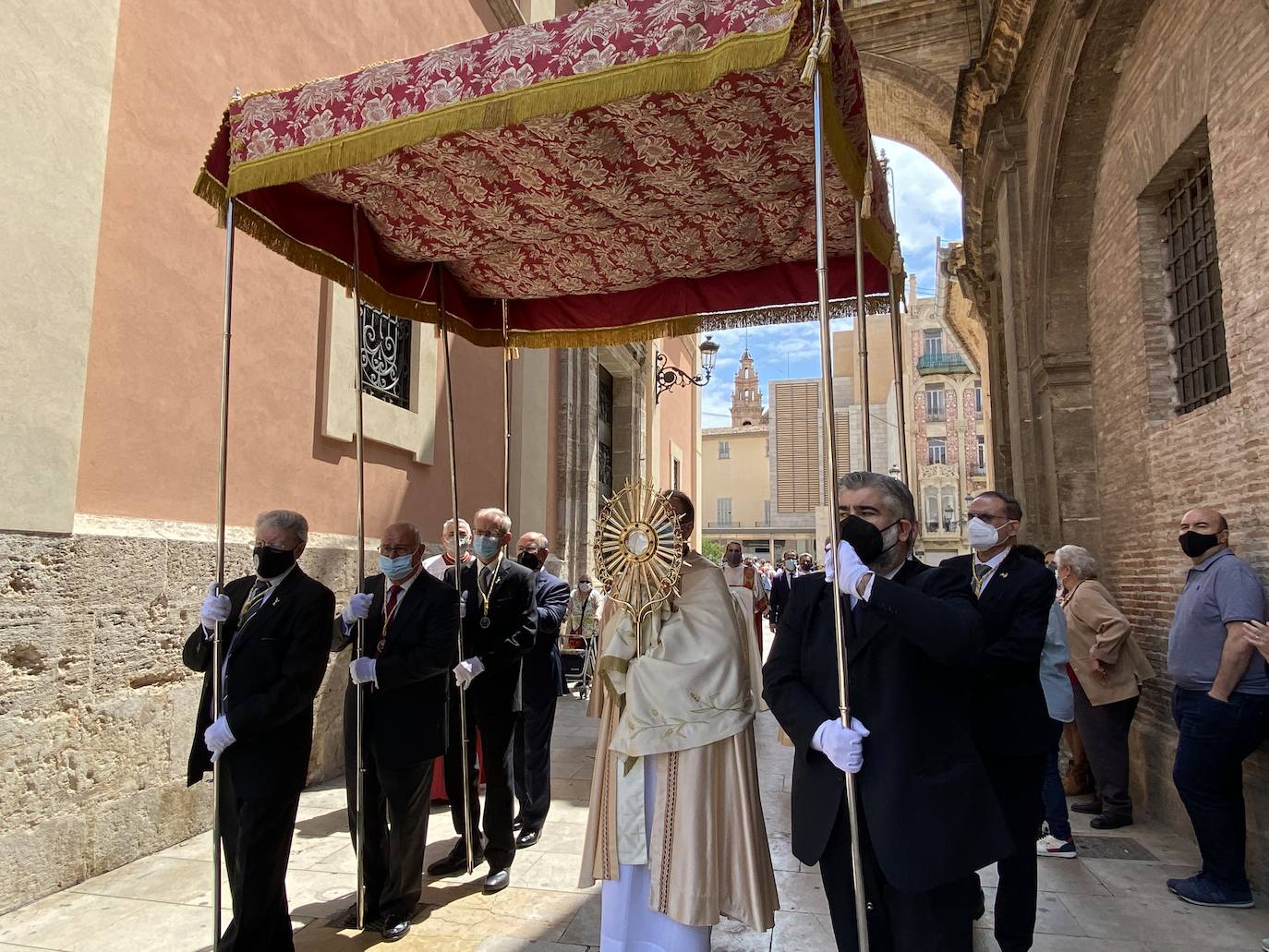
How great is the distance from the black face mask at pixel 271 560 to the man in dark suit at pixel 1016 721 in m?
2.59

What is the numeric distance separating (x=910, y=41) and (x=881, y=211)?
12.2 metres

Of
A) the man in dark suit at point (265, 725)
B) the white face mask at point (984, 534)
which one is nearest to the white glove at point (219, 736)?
the man in dark suit at point (265, 725)

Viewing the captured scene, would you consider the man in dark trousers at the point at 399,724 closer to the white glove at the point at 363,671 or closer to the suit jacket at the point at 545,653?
the white glove at the point at 363,671

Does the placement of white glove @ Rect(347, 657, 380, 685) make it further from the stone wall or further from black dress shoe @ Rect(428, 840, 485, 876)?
the stone wall

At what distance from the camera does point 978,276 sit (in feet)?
41.9

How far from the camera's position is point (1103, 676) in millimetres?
5406

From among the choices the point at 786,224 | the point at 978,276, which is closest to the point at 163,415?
the point at 786,224

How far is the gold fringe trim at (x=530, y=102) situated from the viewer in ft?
8.96

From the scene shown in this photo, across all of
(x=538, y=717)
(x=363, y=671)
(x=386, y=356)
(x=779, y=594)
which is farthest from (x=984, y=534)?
(x=779, y=594)

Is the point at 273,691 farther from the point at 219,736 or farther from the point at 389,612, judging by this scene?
the point at 389,612

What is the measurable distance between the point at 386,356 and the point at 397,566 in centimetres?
374

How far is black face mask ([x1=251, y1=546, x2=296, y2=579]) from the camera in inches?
131

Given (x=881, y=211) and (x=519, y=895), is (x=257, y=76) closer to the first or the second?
(x=881, y=211)

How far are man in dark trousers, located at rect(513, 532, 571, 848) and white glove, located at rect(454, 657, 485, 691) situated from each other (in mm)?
619
